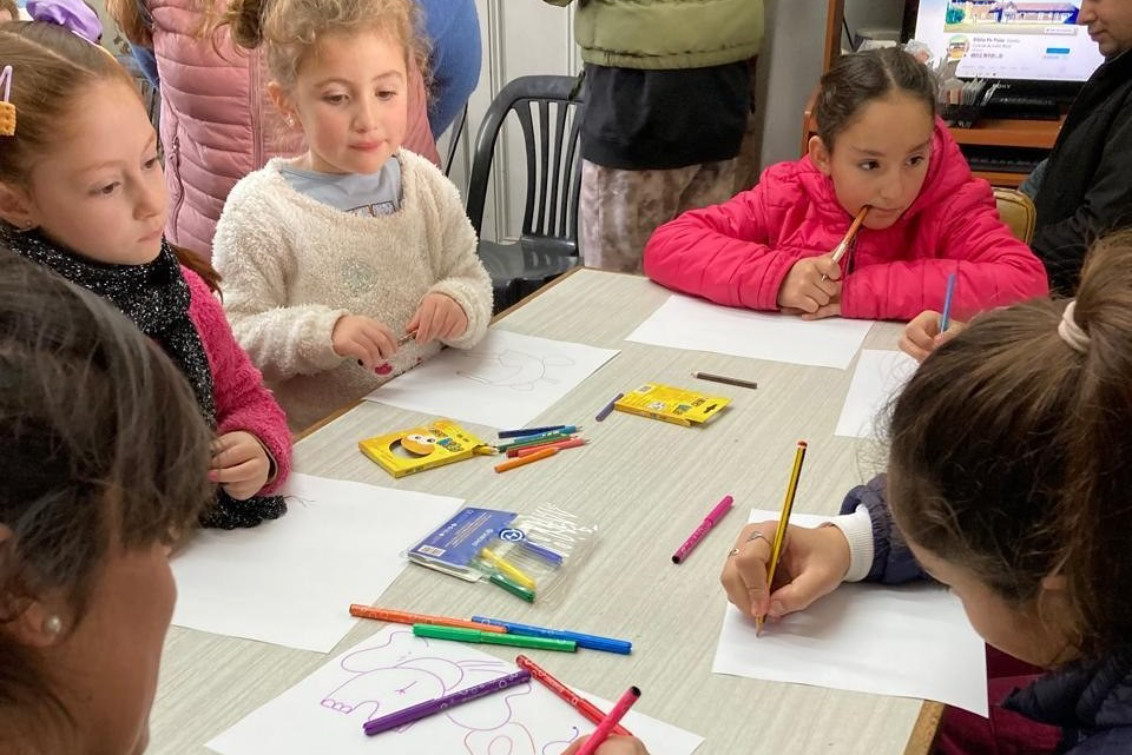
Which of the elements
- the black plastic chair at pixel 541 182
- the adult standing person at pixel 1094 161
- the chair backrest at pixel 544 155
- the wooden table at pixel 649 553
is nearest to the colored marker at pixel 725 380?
the wooden table at pixel 649 553

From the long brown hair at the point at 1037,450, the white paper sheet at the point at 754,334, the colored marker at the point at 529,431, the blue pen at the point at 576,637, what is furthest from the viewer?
the white paper sheet at the point at 754,334

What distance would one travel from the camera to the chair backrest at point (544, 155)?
289 centimetres

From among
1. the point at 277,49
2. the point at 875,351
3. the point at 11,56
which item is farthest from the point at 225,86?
the point at 875,351

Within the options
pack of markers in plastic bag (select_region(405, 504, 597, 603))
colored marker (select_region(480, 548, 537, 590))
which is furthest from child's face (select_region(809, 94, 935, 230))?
colored marker (select_region(480, 548, 537, 590))

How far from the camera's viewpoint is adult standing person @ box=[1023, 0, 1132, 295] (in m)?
1.83

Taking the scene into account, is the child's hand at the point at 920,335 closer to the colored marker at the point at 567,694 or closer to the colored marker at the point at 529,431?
the colored marker at the point at 529,431

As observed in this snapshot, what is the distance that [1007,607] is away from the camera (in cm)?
76

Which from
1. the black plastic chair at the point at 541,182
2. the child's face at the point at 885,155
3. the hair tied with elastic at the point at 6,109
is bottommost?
the black plastic chair at the point at 541,182

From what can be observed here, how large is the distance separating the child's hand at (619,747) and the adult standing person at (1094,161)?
134 centimetres

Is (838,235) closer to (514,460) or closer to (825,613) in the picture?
(514,460)

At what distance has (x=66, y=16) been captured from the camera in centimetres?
120

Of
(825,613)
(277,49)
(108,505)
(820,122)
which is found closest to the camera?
(108,505)

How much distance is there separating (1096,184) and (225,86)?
61.4 inches

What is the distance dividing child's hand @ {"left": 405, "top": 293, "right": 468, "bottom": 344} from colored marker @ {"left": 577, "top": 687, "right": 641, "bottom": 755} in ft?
2.47
